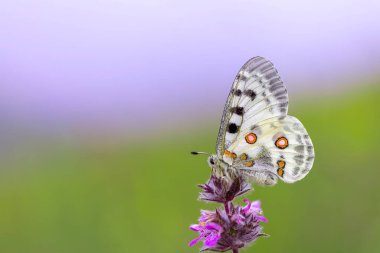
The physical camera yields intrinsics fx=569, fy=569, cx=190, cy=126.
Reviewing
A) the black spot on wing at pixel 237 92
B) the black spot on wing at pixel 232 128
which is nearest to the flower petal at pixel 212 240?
the black spot on wing at pixel 232 128

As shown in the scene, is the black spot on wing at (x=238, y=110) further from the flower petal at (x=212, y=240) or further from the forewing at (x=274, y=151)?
the flower petal at (x=212, y=240)

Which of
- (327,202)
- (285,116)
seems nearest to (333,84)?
(327,202)

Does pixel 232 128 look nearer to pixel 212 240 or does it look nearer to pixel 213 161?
pixel 213 161

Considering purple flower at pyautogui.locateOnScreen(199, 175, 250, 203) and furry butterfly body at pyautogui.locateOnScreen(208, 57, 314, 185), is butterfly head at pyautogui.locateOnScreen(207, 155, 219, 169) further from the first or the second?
purple flower at pyautogui.locateOnScreen(199, 175, 250, 203)

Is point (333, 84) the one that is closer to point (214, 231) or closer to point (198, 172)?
point (198, 172)

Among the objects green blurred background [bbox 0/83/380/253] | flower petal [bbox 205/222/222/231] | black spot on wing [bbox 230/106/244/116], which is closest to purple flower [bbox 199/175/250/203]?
flower petal [bbox 205/222/222/231]

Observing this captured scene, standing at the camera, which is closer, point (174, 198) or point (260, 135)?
point (260, 135)

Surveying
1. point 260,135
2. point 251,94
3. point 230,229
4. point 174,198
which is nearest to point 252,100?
point 251,94
